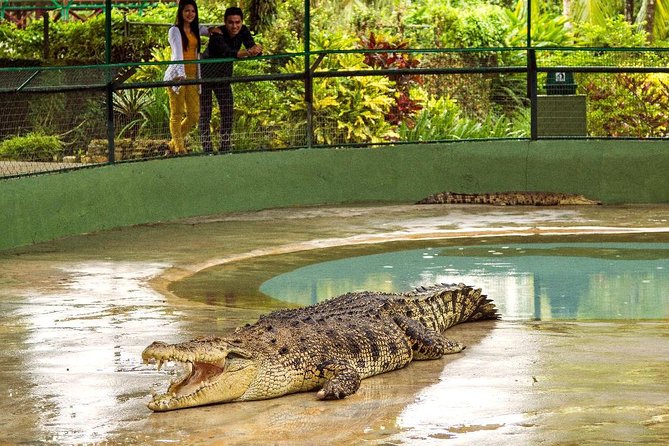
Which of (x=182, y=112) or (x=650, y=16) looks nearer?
(x=182, y=112)

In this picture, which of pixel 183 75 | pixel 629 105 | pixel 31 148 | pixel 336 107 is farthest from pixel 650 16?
pixel 31 148

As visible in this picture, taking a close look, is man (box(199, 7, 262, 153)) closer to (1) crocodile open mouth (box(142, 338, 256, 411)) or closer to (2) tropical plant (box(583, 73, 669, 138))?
(2) tropical plant (box(583, 73, 669, 138))

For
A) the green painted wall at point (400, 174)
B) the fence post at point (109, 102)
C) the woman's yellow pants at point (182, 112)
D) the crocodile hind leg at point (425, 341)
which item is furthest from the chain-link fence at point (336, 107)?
the crocodile hind leg at point (425, 341)

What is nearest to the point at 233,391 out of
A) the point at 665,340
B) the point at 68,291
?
the point at 665,340

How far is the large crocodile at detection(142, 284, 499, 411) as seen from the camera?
19.4ft

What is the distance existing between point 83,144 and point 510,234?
4.13 meters

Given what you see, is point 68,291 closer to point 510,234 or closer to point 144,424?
point 144,424

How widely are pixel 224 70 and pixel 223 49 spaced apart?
1.04 feet

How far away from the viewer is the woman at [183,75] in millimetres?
13672

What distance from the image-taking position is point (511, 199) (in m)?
14.7

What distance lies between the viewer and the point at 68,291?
942 cm

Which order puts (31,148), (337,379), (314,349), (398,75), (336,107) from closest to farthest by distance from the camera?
(337,379) < (314,349) < (31,148) < (336,107) < (398,75)

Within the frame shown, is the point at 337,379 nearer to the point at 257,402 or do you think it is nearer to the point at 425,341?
the point at 257,402

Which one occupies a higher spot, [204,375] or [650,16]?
[650,16]
